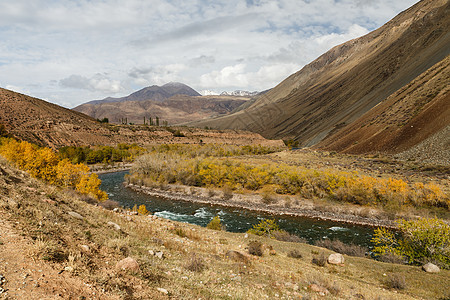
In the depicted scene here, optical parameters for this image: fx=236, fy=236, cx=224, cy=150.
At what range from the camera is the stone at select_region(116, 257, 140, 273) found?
18.9ft

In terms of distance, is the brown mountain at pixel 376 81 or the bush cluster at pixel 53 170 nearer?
the bush cluster at pixel 53 170

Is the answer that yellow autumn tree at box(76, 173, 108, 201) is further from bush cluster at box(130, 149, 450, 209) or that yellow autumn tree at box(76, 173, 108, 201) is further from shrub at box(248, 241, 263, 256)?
shrub at box(248, 241, 263, 256)

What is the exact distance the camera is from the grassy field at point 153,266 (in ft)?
15.5

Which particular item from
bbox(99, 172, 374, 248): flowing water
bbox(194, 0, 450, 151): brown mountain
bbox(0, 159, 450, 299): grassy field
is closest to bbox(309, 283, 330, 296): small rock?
bbox(0, 159, 450, 299): grassy field

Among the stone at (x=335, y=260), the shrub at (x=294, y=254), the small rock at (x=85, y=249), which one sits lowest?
the stone at (x=335, y=260)

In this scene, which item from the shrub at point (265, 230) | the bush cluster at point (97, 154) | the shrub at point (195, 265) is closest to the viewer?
the shrub at point (195, 265)

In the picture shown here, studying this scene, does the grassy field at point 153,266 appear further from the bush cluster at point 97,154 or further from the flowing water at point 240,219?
the bush cluster at point 97,154

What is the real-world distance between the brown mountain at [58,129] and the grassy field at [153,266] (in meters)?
74.0

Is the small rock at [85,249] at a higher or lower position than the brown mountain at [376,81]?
lower

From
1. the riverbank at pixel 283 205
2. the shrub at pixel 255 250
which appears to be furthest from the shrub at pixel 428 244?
the riverbank at pixel 283 205

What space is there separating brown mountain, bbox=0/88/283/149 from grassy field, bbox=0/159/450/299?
243 feet

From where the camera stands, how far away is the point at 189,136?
107 m

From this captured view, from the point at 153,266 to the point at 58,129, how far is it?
3464 inches

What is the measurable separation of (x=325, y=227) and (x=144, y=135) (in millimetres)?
86350
